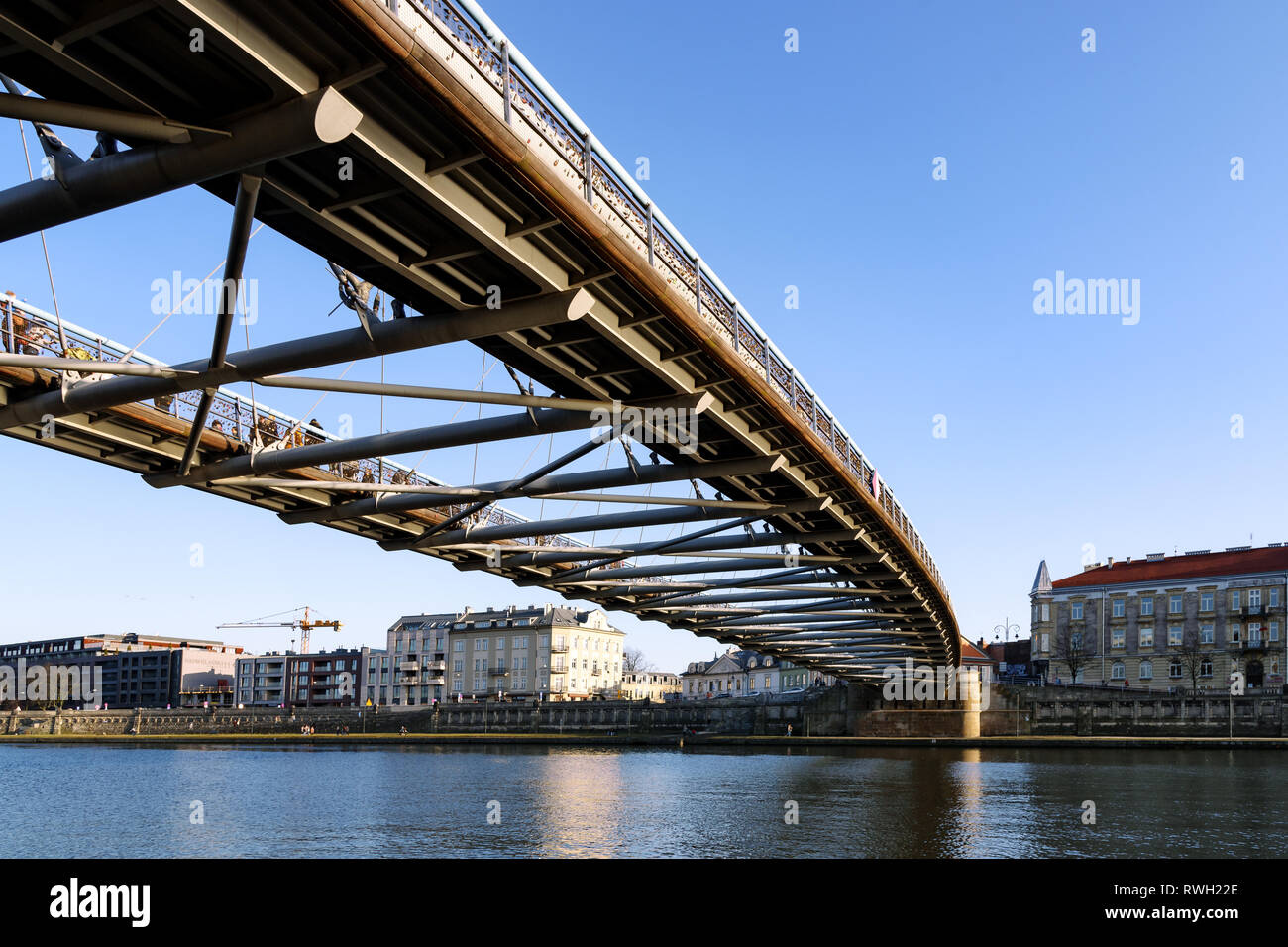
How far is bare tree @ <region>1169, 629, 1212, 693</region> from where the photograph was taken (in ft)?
340

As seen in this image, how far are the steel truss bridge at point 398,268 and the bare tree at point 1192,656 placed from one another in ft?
280

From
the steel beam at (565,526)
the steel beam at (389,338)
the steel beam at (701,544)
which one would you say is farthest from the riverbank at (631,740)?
the steel beam at (389,338)

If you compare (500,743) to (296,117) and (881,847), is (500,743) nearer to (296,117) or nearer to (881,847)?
(881,847)

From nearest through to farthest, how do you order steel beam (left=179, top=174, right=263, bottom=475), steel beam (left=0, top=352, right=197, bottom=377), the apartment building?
steel beam (left=179, top=174, right=263, bottom=475)
steel beam (left=0, top=352, right=197, bottom=377)
the apartment building

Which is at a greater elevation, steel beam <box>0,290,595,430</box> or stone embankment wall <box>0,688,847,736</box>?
steel beam <box>0,290,595,430</box>

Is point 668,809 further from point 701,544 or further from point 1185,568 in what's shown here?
point 1185,568

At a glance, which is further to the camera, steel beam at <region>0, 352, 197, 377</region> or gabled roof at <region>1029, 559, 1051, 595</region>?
gabled roof at <region>1029, 559, 1051, 595</region>

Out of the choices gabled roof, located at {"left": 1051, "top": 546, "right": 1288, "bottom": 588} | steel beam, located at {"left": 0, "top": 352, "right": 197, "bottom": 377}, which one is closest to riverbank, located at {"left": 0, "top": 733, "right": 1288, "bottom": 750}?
gabled roof, located at {"left": 1051, "top": 546, "right": 1288, "bottom": 588}

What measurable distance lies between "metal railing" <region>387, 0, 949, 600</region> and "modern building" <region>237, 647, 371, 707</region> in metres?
161

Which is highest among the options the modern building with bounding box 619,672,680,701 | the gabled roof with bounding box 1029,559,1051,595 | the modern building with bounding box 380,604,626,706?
the gabled roof with bounding box 1029,559,1051,595

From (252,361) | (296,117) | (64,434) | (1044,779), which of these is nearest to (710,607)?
(1044,779)

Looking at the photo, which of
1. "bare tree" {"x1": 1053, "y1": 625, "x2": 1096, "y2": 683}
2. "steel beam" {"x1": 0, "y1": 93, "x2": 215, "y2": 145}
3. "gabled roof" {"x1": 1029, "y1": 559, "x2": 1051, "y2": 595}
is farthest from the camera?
"gabled roof" {"x1": 1029, "y1": 559, "x2": 1051, "y2": 595}

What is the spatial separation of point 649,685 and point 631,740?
272ft

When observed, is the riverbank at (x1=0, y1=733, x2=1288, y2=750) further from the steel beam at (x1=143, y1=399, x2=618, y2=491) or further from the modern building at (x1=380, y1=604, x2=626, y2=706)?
the steel beam at (x1=143, y1=399, x2=618, y2=491)
